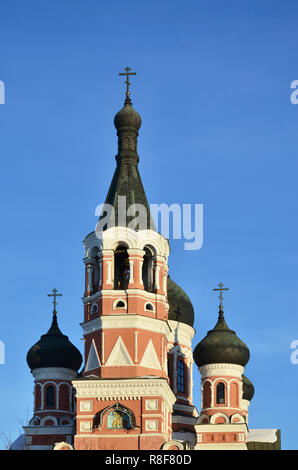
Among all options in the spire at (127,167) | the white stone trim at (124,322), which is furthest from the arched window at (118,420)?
the spire at (127,167)

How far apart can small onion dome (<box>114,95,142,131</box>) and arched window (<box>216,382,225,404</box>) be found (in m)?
9.71

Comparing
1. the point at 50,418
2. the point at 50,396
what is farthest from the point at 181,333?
the point at 50,418

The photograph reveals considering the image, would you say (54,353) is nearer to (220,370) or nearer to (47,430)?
(47,430)

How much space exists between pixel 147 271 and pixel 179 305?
220 inches

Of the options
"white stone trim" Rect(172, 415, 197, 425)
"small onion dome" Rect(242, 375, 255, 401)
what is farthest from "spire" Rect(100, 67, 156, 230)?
"small onion dome" Rect(242, 375, 255, 401)

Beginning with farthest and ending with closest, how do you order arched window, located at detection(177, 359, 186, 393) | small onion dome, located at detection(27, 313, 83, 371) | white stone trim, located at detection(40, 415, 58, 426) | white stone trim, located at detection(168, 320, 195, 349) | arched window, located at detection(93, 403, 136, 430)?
white stone trim, located at detection(168, 320, 195, 349) → arched window, located at detection(177, 359, 186, 393) → small onion dome, located at detection(27, 313, 83, 371) → white stone trim, located at detection(40, 415, 58, 426) → arched window, located at detection(93, 403, 136, 430)

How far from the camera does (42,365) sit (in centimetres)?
4178

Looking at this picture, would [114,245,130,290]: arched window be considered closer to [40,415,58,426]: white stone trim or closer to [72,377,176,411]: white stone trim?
[72,377,176,411]: white stone trim

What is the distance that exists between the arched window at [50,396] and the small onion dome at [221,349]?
538cm

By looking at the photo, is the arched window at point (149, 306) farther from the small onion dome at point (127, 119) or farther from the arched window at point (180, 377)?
the small onion dome at point (127, 119)

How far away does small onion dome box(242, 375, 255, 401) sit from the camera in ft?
155
